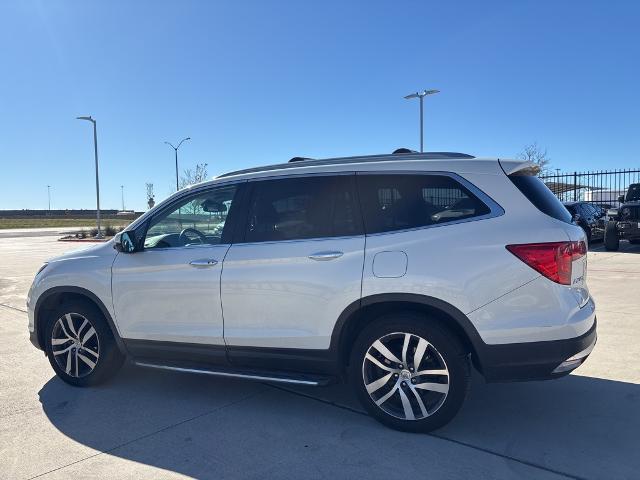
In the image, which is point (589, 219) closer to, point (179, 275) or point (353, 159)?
point (353, 159)

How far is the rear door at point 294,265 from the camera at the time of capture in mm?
3590

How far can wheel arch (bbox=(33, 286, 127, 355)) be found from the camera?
14.5 feet

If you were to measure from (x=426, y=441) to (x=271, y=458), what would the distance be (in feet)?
3.28

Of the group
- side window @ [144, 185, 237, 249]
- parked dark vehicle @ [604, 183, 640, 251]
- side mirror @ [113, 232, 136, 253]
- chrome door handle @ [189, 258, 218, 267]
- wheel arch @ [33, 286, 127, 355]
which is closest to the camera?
chrome door handle @ [189, 258, 218, 267]

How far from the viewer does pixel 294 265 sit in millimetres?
3697

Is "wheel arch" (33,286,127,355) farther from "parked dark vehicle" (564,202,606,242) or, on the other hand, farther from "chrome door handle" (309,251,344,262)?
"parked dark vehicle" (564,202,606,242)

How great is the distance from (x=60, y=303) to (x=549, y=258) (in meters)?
4.08

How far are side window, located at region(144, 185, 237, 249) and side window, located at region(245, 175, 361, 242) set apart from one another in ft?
0.89

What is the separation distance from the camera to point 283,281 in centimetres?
371

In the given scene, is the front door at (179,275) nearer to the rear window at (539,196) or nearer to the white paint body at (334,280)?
the white paint body at (334,280)

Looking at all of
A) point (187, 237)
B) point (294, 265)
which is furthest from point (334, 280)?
point (187, 237)

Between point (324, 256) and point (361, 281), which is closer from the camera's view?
point (361, 281)

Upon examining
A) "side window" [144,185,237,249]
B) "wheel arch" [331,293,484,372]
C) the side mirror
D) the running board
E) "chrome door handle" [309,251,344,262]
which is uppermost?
"side window" [144,185,237,249]

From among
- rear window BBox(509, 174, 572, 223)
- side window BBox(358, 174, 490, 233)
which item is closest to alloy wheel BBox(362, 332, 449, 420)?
side window BBox(358, 174, 490, 233)
